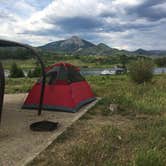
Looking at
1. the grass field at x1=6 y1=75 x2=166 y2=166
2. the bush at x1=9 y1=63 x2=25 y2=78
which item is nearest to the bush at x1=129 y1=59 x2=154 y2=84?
the grass field at x1=6 y1=75 x2=166 y2=166

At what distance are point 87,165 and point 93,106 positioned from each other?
527 centimetres

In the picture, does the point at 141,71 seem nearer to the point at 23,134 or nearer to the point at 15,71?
the point at 23,134

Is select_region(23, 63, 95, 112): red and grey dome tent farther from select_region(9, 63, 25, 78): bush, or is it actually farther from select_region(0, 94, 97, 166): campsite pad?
select_region(9, 63, 25, 78): bush

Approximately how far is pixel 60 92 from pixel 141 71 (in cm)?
892

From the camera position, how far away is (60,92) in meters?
9.12

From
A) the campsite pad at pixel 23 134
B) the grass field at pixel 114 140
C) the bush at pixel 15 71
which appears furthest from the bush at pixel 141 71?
the bush at pixel 15 71

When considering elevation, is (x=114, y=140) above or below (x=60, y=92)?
below

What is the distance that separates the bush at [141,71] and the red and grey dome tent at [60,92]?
8037 mm

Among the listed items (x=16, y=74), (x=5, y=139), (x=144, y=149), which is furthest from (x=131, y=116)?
(x=16, y=74)

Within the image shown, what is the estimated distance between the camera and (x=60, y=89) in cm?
914

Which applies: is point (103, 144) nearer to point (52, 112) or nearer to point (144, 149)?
point (144, 149)

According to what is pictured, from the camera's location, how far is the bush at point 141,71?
17.0 m

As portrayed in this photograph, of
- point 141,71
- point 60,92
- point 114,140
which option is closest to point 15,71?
point 141,71

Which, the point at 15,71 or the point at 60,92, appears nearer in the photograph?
the point at 60,92
